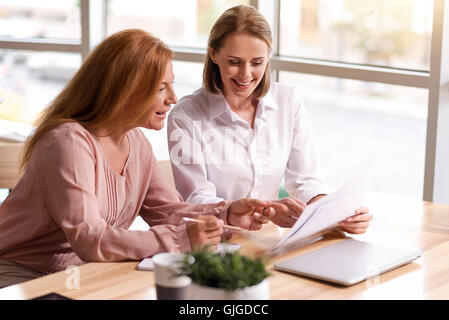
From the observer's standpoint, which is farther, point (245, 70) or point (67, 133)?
point (245, 70)

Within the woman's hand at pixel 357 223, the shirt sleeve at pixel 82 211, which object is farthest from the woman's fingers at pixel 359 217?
the shirt sleeve at pixel 82 211

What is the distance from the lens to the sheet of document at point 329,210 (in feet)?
5.23

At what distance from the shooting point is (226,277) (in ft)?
3.67

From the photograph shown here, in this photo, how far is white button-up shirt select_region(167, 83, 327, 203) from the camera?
218cm

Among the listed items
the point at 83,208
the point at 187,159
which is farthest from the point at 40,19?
the point at 83,208

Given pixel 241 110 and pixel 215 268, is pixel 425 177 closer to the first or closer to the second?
pixel 241 110

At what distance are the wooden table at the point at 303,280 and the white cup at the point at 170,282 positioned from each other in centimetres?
16

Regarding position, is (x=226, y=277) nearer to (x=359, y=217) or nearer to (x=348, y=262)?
(x=348, y=262)

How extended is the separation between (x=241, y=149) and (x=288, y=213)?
0.47 meters

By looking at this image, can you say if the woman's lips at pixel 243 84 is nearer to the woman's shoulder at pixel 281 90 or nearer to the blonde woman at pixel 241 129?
the blonde woman at pixel 241 129

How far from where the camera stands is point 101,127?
1.76 m

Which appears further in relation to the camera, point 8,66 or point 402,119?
point 8,66

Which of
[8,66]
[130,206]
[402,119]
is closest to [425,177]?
[402,119]

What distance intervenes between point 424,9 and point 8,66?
8.99 feet
